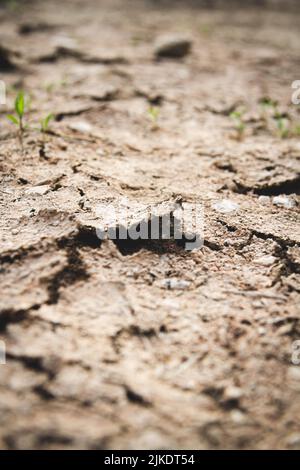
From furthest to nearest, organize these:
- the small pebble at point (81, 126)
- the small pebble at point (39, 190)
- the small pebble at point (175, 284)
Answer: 1. the small pebble at point (81, 126)
2. the small pebble at point (39, 190)
3. the small pebble at point (175, 284)

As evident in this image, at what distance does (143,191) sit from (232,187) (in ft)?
1.39

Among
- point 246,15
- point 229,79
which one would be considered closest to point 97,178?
point 229,79

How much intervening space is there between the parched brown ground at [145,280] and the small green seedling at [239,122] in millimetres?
43

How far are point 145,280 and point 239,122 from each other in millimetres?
1292

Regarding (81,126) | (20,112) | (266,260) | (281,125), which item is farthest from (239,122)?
(20,112)

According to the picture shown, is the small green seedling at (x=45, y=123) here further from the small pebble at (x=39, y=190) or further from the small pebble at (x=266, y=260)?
the small pebble at (x=266, y=260)

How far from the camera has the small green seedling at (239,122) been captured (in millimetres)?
2014

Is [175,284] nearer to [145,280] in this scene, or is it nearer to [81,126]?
Result: [145,280]

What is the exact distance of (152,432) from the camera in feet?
3.05

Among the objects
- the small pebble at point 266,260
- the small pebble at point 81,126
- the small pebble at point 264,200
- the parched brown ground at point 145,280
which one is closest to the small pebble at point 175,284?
the parched brown ground at point 145,280

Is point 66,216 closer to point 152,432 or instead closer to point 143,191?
point 143,191

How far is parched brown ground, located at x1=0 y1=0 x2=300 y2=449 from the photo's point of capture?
3.14 ft

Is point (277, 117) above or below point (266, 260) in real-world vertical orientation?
above

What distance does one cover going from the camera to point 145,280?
126 cm
